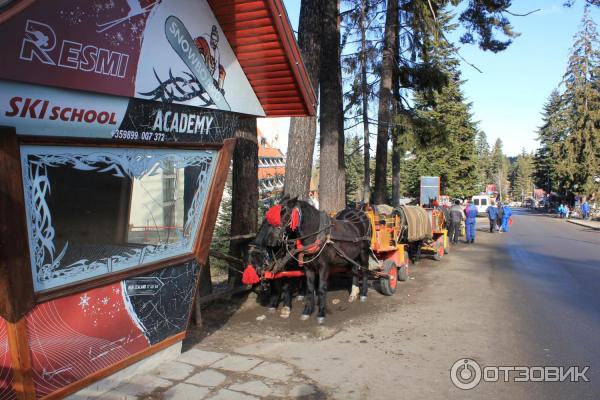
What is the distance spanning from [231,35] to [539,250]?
15036mm

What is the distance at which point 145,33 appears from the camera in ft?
14.6

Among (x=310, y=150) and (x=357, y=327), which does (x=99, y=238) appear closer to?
(x=357, y=327)

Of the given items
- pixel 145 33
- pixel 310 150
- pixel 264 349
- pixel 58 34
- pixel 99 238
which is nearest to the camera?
pixel 58 34

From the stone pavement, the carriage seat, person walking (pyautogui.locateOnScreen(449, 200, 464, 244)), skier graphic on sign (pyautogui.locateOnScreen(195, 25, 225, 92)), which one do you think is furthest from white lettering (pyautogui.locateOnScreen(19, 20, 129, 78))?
person walking (pyautogui.locateOnScreen(449, 200, 464, 244))

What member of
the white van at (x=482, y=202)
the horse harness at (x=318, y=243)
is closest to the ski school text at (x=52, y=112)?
the horse harness at (x=318, y=243)

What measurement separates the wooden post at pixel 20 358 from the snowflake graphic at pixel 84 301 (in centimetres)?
55

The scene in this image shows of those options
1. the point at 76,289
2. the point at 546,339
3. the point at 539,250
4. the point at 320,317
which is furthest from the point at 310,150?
the point at 539,250

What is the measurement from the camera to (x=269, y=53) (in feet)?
19.7

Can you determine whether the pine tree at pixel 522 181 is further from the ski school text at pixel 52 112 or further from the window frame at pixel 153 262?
the ski school text at pixel 52 112

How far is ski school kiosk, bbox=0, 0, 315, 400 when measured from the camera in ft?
11.4

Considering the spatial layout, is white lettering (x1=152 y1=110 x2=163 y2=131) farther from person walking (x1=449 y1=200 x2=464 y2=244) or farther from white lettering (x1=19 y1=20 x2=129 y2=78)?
person walking (x1=449 y1=200 x2=464 y2=244)

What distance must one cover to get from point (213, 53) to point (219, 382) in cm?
370

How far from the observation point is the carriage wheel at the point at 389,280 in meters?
9.20

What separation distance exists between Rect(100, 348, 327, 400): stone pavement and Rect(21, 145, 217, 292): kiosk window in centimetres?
123
